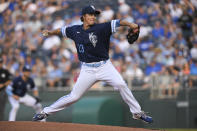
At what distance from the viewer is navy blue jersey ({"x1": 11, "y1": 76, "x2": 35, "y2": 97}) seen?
1096 centimetres

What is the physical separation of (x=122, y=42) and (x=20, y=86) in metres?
3.78

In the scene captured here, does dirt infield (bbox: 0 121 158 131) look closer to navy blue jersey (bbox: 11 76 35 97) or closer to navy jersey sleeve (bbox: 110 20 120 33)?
navy jersey sleeve (bbox: 110 20 120 33)

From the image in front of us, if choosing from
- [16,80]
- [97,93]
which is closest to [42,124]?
[16,80]

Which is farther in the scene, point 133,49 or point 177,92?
point 133,49

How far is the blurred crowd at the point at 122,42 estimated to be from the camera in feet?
40.2

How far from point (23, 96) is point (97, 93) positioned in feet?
6.70

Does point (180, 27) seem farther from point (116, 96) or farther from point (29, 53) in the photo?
point (29, 53)

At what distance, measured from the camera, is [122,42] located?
13.4 metres

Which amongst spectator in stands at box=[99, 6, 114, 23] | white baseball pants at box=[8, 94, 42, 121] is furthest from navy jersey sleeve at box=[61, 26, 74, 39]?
spectator in stands at box=[99, 6, 114, 23]

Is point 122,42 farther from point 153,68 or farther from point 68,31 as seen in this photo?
point 68,31

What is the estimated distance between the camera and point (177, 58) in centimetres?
1243

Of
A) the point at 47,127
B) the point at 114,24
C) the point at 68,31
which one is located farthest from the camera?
the point at 68,31

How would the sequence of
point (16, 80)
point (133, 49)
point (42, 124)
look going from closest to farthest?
point (42, 124), point (16, 80), point (133, 49)

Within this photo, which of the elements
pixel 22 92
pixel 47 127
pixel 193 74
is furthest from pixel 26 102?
pixel 47 127
